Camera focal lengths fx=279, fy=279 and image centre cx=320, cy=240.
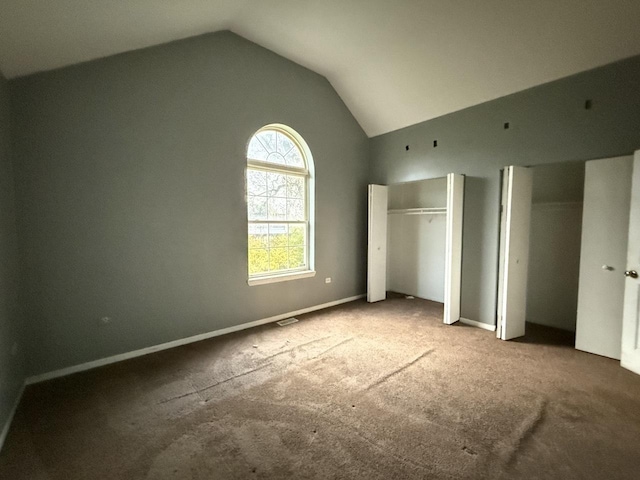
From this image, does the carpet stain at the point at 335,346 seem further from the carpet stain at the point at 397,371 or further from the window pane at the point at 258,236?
the window pane at the point at 258,236

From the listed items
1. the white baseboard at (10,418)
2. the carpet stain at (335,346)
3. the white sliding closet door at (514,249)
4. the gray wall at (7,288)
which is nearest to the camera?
the white baseboard at (10,418)

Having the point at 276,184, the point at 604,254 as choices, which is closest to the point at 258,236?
the point at 276,184

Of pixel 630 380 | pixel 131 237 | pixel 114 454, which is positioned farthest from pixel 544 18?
pixel 114 454

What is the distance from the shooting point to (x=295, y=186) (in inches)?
165

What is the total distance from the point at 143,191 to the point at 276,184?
166cm

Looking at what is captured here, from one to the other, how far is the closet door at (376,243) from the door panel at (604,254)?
2.56 meters

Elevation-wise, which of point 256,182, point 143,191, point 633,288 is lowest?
point 633,288

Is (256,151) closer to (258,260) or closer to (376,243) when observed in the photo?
(258,260)

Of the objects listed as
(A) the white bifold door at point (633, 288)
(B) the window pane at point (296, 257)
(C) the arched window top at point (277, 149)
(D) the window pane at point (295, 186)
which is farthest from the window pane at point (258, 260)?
(A) the white bifold door at point (633, 288)

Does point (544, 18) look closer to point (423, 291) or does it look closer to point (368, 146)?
point (368, 146)

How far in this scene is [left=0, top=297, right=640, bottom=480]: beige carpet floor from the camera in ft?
5.10

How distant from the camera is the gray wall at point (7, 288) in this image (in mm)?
1872

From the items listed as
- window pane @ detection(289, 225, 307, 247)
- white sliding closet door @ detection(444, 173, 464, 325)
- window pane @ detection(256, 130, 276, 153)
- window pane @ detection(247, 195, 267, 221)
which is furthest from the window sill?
white sliding closet door @ detection(444, 173, 464, 325)

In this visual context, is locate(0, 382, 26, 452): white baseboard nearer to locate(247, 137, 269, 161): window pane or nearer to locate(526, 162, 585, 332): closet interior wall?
locate(247, 137, 269, 161): window pane
